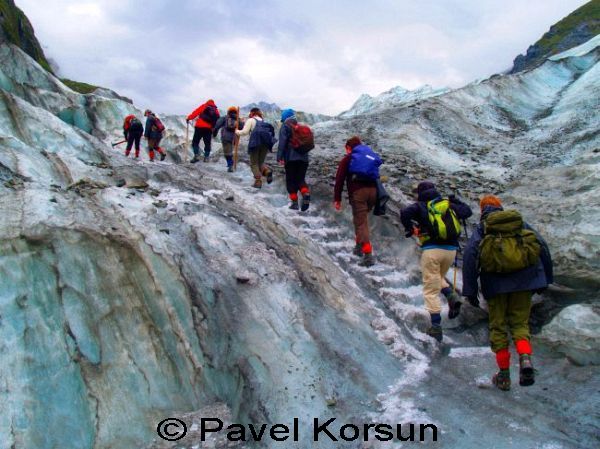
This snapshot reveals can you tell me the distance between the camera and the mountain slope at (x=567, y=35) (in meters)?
51.5

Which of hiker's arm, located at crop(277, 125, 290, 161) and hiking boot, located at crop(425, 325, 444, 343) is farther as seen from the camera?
hiker's arm, located at crop(277, 125, 290, 161)

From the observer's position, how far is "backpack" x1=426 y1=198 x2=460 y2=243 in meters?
6.69

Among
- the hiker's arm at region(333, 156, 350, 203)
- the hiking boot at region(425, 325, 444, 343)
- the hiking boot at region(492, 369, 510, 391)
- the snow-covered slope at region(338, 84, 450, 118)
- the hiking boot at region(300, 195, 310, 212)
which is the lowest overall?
the hiking boot at region(492, 369, 510, 391)

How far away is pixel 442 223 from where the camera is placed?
6684 millimetres

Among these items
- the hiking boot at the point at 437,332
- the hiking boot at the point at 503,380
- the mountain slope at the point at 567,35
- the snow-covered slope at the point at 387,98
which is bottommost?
the hiking boot at the point at 503,380

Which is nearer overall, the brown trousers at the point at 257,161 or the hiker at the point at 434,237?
the hiker at the point at 434,237

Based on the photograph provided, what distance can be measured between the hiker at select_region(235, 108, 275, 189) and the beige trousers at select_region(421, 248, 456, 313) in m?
5.40

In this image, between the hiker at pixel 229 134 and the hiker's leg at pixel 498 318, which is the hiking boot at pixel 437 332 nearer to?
the hiker's leg at pixel 498 318

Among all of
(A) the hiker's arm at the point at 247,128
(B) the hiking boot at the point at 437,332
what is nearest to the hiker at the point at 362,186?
(B) the hiking boot at the point at 437,332

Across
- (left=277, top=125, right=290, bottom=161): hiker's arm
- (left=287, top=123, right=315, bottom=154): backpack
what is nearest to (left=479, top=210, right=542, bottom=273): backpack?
(left=287, top=123, right=315, bottom=154): backpack

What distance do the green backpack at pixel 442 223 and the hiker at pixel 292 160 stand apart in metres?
3.55

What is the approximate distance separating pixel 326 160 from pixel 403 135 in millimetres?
3837

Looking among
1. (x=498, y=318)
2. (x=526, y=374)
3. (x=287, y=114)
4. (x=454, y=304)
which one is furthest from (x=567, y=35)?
(x=526, y=374)

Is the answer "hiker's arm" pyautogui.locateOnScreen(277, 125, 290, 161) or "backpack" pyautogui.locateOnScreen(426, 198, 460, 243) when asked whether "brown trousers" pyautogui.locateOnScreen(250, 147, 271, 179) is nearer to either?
"hiker's arm" pyautogui.locateOnScreen(277, 125, 290, 161)
